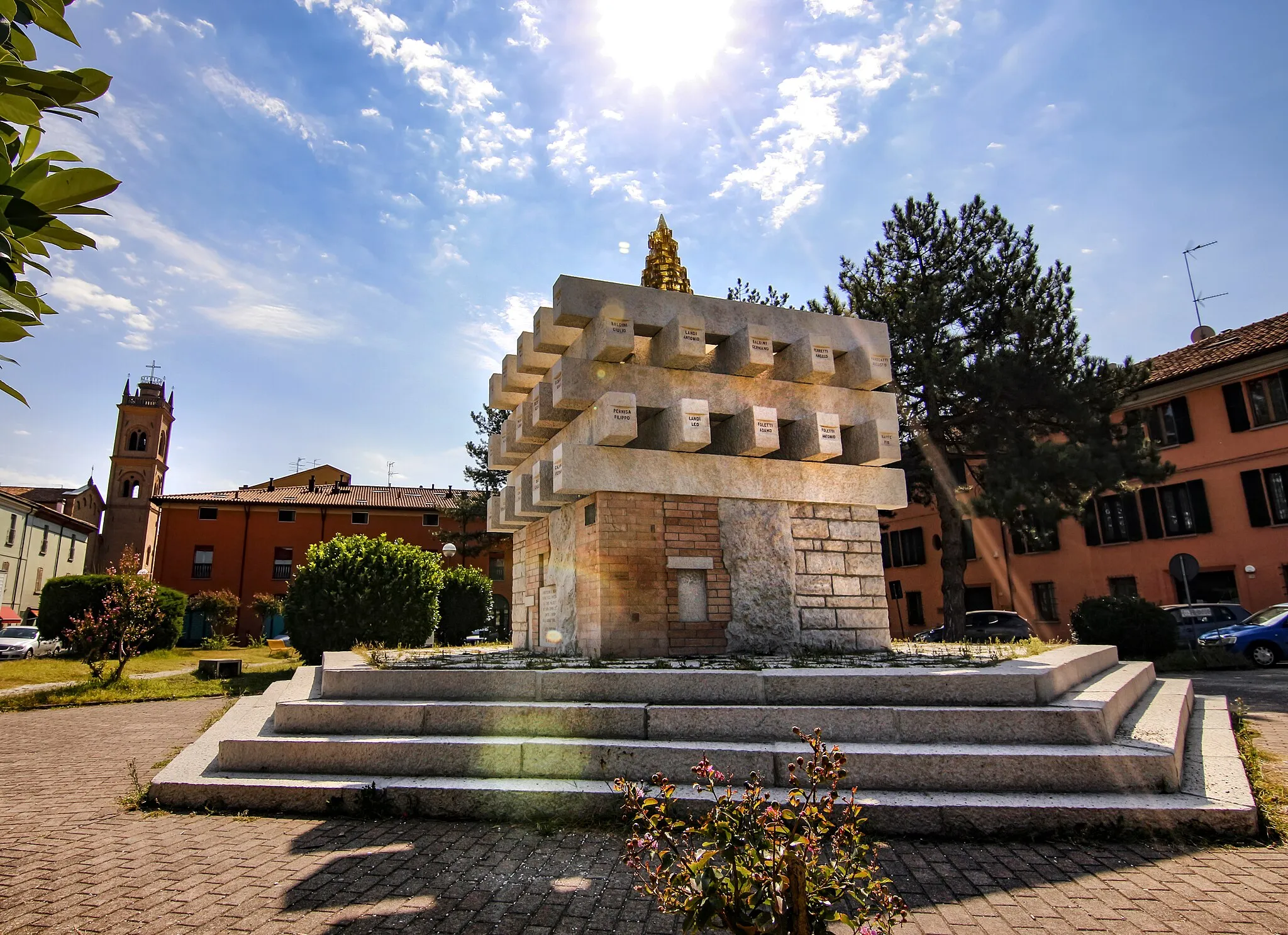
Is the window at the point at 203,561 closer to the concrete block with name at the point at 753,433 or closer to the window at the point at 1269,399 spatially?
the concrete block with name at the point at 753,433

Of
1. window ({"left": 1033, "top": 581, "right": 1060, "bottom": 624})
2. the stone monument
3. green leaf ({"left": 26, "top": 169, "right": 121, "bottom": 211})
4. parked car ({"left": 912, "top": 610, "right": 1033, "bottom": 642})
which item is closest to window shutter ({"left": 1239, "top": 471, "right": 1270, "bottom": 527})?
window ({"left": 1033, "top": 581, "right": 1060, "bottom": 624})

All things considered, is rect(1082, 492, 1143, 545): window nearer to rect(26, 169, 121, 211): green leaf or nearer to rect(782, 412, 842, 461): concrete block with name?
rect(782, 412, 842, 461): concrete block with name

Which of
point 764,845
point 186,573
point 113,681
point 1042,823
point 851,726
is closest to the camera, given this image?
point 764,845

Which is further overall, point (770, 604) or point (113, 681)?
point (113, 681)

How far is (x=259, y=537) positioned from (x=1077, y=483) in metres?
43.0

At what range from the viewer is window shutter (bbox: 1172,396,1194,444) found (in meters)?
25.1

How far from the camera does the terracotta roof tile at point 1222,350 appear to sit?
22734 mm

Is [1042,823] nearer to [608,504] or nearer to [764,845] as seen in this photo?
[764,845]

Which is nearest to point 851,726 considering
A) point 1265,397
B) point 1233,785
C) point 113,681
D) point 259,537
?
point 1233,785

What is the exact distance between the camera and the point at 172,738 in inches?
321

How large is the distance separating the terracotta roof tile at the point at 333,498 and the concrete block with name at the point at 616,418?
35572 mm

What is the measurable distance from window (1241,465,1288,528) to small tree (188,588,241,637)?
4390 centimetres

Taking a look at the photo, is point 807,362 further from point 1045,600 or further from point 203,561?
point 203,561

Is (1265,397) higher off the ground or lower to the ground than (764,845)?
higher
